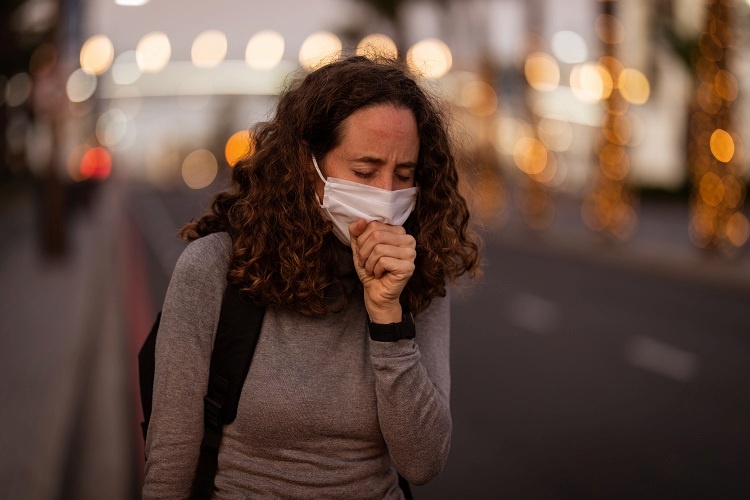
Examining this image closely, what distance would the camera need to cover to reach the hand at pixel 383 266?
8.29 feet

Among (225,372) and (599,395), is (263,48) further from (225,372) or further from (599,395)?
(225,372)

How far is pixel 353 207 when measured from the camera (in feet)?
8.81

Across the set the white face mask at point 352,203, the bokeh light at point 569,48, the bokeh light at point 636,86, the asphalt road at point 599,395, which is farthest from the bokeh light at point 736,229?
the bokeh light at point 569,48

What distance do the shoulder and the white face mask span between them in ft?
0.92

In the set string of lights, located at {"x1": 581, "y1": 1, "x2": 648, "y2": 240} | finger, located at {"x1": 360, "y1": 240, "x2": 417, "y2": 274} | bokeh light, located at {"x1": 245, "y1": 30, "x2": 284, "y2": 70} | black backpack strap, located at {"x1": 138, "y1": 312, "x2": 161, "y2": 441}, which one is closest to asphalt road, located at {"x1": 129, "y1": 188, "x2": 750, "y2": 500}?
black backpack strap, located at {"x1": 138, "y1": 312, "x2": 161, "y2": 441}

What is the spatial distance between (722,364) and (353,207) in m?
8.31

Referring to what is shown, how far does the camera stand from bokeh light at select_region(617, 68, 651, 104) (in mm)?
45419

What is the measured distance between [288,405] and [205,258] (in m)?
0.41

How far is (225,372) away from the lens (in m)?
2.52

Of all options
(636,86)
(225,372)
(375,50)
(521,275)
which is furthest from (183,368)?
(636,86)

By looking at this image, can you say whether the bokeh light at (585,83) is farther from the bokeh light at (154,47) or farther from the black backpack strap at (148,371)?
the black backpack strap at (148,371)

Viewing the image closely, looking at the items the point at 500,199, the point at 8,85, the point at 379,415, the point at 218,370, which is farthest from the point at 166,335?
the point at 8,85

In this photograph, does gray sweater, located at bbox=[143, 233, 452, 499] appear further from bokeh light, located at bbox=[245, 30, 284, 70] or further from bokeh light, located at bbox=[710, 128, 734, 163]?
bokeh light, located at bbox=[245, 30, 284, 70]

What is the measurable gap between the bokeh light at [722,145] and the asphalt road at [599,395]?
445 centimetres
